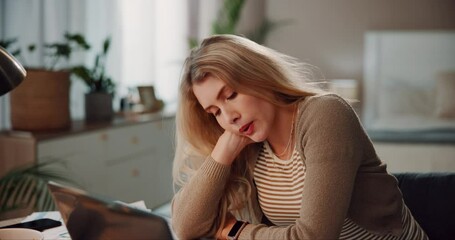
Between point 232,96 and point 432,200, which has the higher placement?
point 232,96

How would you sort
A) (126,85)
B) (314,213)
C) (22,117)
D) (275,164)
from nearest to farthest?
(314,213) < (275,164) < (22,117) < (126,85)

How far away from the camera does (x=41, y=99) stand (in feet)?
8.90

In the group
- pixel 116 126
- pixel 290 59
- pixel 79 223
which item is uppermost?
pixel 290 59

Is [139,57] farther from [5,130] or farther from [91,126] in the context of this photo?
[5,130]

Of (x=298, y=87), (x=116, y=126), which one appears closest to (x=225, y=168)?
(x=298, y=87)

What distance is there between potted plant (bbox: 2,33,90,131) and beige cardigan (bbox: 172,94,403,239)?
1.51m

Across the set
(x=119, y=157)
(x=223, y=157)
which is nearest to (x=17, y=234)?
(x=223, y=157)

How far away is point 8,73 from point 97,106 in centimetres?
228

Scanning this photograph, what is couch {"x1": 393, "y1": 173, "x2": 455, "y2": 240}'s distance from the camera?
149 centimetres

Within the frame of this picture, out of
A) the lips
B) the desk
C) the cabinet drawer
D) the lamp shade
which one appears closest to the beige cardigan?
the lips

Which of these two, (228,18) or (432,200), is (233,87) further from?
(228,18)

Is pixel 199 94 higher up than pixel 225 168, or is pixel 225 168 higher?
pixel 199 94

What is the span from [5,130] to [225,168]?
70.9 inches

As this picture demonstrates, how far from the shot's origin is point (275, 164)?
55.7 inches
